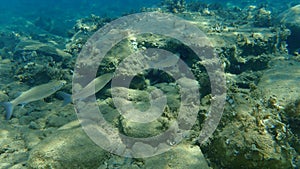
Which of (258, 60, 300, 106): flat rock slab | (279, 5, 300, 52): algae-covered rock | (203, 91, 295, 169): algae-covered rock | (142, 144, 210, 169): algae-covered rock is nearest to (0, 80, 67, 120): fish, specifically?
(142, 144, 210, 169): algae-covered rock

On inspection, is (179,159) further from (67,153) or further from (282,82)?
(282,82)

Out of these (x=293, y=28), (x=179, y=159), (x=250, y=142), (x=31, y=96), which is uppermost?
(x=293, y=28)

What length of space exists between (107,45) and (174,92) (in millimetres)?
2084

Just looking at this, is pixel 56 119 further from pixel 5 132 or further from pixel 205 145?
pixel 205 145

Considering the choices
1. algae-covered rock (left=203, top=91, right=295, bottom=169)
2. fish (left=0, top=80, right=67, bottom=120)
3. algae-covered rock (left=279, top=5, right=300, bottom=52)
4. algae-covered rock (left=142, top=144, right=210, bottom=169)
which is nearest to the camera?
algae-covered rock (left=203, top=91, right=295, bottom=169)

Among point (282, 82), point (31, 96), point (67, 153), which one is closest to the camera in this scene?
point (67, 153)

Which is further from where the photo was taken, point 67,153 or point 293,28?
point 293,28

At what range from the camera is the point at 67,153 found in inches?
135

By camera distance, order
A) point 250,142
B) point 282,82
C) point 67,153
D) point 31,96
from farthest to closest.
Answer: point 282,82, point 31,96, point 67,153, point 250,142

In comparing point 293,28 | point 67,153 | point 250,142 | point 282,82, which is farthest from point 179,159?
point 293,28

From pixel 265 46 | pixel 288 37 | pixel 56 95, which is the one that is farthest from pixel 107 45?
pixel 288 37

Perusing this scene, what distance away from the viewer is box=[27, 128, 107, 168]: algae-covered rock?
3.36 meters

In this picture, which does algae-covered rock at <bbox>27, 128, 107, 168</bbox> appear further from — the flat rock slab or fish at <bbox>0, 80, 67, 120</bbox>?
the flat rock slab

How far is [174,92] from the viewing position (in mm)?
5254
